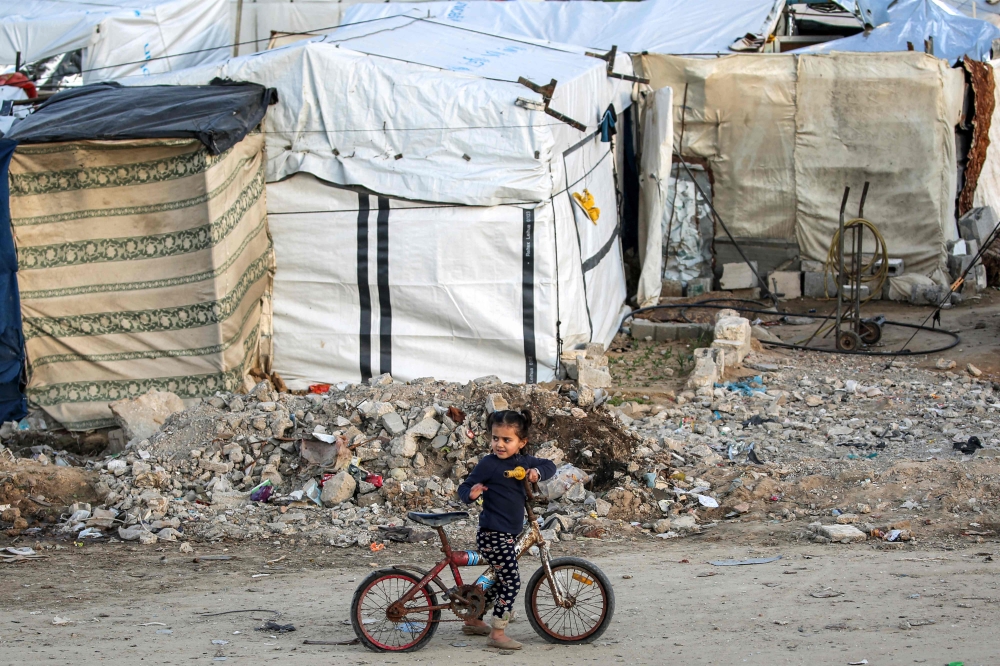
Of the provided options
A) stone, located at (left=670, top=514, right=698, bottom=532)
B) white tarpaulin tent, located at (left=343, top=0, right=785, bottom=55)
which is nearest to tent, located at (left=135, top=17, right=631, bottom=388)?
stone, located at (left=670, top=514, right=698, bottom=532)

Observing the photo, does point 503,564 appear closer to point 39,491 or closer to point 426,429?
point 426,429

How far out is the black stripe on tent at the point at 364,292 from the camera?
9.05m

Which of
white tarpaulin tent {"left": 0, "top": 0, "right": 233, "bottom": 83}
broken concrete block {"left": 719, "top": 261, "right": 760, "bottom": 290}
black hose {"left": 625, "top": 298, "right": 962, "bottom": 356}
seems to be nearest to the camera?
black hose {"left": 625, "top": 298, "right": 962, "bottom": 356}

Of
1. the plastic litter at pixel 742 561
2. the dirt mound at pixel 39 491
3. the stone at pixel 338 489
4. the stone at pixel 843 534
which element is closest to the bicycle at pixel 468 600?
the plastic litter at pixel 742 561

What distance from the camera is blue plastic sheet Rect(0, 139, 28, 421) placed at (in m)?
8.06

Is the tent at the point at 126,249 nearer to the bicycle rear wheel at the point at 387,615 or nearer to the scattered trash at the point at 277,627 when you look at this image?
the scattered trash at the point at 277,627

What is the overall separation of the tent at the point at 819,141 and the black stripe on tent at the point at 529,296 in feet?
17.2

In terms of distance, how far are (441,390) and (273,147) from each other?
3043mm

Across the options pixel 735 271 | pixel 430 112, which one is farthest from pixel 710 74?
pixel 430 112

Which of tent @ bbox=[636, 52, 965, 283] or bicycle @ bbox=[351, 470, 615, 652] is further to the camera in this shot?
tent @ bbox=[636, 52, 965, 283]

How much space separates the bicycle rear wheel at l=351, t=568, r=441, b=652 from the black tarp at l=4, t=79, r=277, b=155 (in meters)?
4.73

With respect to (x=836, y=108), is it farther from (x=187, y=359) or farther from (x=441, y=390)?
(x=187, y=359)

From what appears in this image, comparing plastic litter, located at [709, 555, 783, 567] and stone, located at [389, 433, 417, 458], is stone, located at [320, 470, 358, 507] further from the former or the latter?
plastic litter, located at [709, 555, 783, 567]

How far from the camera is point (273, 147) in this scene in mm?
9211
